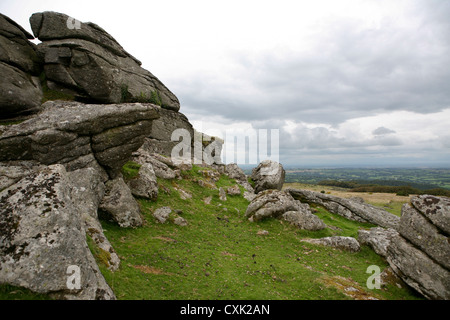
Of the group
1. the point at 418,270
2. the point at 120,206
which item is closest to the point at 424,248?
the point at 418,270

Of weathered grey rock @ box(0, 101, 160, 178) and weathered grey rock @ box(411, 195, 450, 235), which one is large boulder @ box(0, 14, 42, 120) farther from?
weathered grey rock @ box(411, 195, 450, 235)

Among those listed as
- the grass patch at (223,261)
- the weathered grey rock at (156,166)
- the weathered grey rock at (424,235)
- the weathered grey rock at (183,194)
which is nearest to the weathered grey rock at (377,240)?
the grass patch at (223,261)

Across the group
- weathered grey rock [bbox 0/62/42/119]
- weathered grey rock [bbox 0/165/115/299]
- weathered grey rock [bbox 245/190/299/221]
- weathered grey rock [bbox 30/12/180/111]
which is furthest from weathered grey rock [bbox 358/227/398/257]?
weathered grey rock [bbox 30/12/180/111]

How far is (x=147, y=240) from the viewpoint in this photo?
2019 centimetres

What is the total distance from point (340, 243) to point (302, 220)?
498 centimetres

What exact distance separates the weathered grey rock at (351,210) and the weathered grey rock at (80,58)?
130ft

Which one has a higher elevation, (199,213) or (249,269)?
(199,213)

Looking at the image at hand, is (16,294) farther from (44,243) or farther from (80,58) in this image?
(80,58)

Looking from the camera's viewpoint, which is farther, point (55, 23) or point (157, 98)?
point (157, 98)

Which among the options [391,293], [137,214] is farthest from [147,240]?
[391,293]

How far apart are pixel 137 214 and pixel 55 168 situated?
34.6 ft
